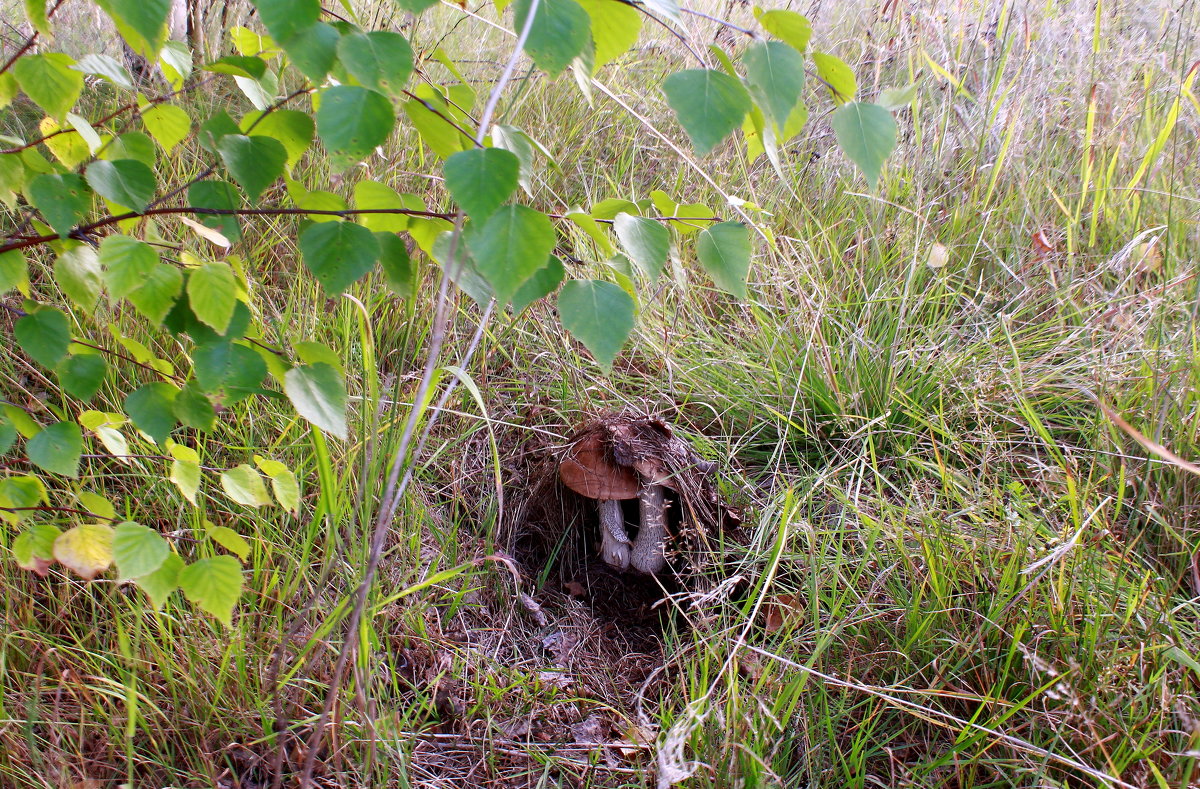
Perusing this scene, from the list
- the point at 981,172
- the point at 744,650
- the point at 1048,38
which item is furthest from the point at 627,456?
→ the point at 1048,38

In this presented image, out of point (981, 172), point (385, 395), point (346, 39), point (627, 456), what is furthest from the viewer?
point (981, 172)

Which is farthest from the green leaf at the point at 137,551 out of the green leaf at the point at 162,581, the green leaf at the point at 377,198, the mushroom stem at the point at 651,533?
the mushroom stem at the point at 651,533

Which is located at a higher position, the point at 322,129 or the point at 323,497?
the point at 322,129

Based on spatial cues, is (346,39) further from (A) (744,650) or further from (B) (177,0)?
(B) (177,0)

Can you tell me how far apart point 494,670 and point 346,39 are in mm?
1394

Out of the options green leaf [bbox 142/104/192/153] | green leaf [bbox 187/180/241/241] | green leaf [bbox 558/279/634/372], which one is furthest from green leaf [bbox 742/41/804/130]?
green leaf [bbox 142/104/192/153]

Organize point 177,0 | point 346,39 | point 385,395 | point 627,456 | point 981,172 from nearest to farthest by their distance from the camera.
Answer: point 346,39 → point 385,395 → point 627,456 → point 177,0 → point 981,172

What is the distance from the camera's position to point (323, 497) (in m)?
1.34

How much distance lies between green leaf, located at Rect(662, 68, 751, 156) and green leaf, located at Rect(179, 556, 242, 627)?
2.50 feet

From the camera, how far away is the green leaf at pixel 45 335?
938 millimetres

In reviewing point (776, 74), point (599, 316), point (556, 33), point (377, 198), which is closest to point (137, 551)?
point (377, 198)

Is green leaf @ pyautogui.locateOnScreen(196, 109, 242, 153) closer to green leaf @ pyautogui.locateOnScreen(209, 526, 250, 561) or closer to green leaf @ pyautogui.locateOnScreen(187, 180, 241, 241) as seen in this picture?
green leaf @ pyautogui.locateOnScreen(187, 180, 241, 241)

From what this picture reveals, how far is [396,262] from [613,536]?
4.35 feet

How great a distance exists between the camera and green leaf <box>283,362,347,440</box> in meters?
0.89
